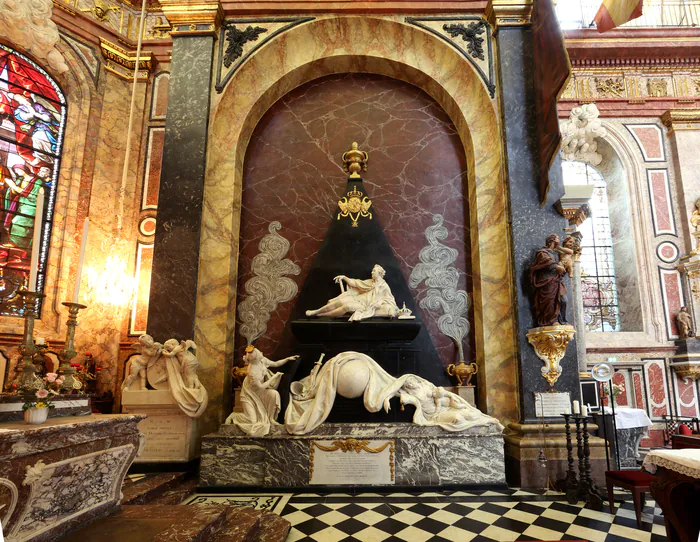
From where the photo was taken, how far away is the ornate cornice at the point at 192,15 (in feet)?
23.1

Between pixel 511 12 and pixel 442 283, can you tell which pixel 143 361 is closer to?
pixel 442 283

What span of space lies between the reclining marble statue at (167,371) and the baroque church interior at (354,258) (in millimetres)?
28

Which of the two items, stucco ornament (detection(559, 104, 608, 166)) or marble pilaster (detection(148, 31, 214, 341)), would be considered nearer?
marble pilaster (detection(148, 31, 214, 341))

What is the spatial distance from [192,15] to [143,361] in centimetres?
527

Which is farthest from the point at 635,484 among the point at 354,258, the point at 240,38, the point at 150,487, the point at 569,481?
the point at 240,38

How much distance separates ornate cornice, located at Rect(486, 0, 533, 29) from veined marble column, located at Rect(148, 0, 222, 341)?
4255mm

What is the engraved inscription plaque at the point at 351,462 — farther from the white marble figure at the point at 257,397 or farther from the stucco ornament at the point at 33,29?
the stucco ornament at the point at 33,29

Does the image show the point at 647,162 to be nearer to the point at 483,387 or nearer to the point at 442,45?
the point at 442,45

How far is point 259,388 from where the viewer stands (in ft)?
17.6

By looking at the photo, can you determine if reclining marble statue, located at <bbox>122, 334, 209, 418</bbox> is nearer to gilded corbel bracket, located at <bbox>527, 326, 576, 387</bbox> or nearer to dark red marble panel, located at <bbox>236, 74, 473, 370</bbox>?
dark red marble panel, located at <bbox>236, 74, 473, 370</bbox>

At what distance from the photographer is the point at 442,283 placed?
702cm

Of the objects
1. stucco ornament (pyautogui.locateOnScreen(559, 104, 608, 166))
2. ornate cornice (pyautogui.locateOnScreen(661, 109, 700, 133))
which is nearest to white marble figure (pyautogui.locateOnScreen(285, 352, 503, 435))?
stucco ornament (pyautogui.locateOnScreen(559, 104, 608, 166))

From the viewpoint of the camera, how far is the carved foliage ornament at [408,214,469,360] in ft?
22.5

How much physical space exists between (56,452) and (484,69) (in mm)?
7104
